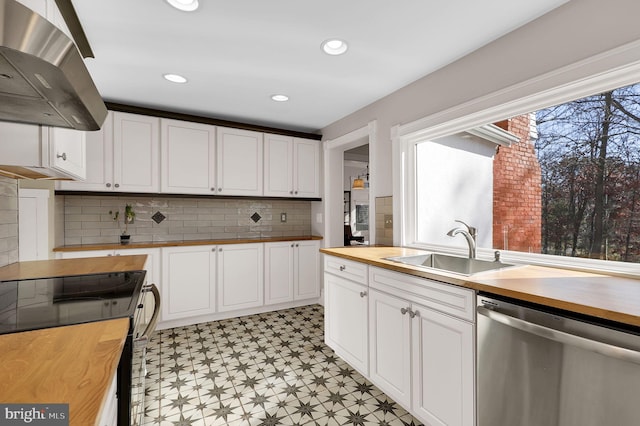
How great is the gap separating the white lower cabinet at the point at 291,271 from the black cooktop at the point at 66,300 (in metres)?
2.05

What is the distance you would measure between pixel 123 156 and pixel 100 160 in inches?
7.6

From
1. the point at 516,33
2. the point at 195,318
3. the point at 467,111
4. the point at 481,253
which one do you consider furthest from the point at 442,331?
the point at 195,318

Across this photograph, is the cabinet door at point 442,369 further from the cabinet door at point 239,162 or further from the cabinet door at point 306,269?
the cabinet door at point 239,162

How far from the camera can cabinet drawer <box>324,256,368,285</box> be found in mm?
2180

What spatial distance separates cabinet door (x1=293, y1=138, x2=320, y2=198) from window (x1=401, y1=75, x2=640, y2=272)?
1579 mm

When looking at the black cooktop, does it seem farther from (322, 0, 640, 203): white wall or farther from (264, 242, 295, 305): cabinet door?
(322, 0, 640, 203): white wall

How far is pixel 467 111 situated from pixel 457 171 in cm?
71

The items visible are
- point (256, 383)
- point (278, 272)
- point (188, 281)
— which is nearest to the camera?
point (256, 383)

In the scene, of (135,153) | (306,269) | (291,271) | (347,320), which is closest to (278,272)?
(291,271)

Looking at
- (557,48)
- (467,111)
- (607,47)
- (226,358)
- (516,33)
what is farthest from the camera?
(226,358)

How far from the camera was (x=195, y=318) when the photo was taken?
3.35m

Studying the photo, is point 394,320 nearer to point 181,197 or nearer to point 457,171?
point 457,171

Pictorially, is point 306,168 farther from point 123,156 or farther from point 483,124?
point 483,124

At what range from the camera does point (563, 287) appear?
129cm
